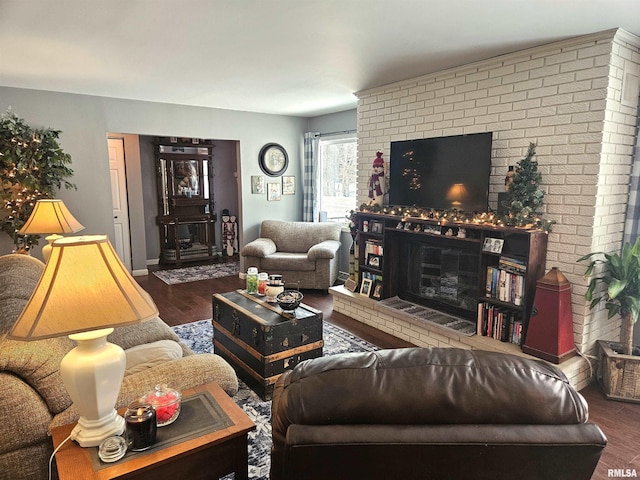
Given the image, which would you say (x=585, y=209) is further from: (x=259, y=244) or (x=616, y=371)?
(x=259, y=244)

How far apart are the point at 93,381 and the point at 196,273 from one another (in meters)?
5.38

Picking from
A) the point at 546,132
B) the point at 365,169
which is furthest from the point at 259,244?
the point at 546,132

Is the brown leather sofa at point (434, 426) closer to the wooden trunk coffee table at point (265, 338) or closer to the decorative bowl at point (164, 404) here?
the decorative bowl at point (164, 404)

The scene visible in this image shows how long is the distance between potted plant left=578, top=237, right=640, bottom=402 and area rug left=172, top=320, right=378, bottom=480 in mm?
1730

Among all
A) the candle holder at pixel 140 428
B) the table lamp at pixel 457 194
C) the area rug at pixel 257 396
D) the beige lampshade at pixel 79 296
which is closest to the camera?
the beige lampshade at pixel 79 296

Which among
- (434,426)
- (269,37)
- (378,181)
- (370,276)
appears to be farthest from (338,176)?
(434,426)

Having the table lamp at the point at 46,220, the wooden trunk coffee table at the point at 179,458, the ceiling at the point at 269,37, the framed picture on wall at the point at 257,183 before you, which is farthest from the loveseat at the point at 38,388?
the framed picture on wall at the point at 257,183

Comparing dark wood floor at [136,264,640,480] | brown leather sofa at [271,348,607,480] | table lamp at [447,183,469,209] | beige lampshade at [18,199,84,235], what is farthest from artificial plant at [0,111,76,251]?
brown leather sofa at [271,348,607,480]

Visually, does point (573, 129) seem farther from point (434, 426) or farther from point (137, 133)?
point (137, 133)

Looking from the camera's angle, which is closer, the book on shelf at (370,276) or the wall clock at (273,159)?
the book on shelf at (370,276)

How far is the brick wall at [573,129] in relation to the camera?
2.69 meters

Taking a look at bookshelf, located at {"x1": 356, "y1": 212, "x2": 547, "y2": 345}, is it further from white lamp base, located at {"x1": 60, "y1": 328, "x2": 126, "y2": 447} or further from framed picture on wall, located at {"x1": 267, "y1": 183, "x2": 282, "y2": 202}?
white lamp base, located at {"x1": 60, "y1": 328, "x2": 126, "y2": 447}

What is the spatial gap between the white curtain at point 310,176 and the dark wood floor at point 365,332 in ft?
5.02

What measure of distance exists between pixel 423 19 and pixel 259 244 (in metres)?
3.76
